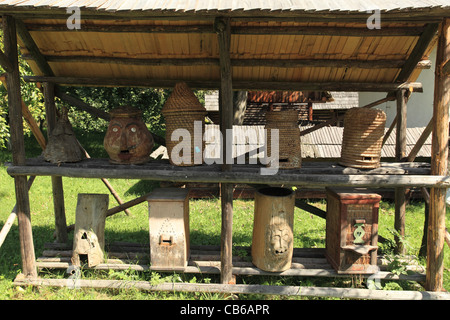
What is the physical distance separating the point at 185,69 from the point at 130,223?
10.8ft

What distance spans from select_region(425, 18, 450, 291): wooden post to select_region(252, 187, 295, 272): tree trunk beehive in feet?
5.10

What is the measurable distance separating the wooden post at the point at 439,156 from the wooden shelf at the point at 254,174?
18cm

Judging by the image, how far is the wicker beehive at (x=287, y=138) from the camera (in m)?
3.47

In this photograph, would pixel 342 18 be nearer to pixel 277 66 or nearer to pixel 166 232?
pixel 277 66

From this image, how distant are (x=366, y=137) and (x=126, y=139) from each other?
9.47ft

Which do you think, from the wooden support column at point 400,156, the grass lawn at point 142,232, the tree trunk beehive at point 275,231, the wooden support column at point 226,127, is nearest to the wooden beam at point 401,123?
the wooden support column at point 400,156

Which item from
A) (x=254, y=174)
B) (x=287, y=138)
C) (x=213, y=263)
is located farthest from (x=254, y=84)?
(x=213, y=263)

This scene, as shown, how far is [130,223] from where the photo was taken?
18.5ft

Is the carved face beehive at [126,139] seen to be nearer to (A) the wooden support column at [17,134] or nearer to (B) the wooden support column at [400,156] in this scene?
(A) the wooden support column at [17,134]

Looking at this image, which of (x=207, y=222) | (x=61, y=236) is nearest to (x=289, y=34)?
(x=207, y=222)

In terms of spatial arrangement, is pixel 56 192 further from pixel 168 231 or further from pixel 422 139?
pixel 422 139

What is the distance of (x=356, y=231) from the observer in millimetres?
3369

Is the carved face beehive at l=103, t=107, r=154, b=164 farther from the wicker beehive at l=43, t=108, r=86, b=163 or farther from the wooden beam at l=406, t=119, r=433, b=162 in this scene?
the wooden beam at l=406, t=119, r=433, b=162

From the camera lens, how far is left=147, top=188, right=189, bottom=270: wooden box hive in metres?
3.40
